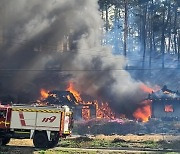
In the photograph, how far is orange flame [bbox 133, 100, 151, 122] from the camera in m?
46.2

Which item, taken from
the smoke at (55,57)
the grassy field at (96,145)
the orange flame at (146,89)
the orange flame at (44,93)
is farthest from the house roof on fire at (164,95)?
the grassy field at (96,145)

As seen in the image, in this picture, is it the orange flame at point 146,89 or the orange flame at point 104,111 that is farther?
the orange flame at point 146,89

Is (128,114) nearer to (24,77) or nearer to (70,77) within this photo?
(70,77)

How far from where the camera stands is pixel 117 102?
1859 inches

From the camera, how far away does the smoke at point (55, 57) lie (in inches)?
1887

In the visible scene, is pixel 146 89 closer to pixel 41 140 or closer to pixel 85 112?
pixel 85 112

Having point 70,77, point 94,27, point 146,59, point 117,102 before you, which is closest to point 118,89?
point 117,102

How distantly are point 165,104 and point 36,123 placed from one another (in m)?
26.4

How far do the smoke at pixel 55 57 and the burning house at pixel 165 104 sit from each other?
177cm

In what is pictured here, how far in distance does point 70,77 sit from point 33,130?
83.0 feet

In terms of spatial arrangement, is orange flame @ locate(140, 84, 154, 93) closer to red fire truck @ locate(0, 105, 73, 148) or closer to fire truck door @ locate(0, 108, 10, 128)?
red fire truck @ locate(0, 105, 73, 148)

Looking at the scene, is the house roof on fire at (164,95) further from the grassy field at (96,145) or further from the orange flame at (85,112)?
the grassy field at (96,145)

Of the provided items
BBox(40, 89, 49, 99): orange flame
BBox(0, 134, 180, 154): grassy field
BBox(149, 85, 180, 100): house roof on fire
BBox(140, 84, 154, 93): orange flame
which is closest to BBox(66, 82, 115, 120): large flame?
BBox(40, 89, 49, 99): orange flame

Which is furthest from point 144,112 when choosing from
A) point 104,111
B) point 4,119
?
point 4,119
